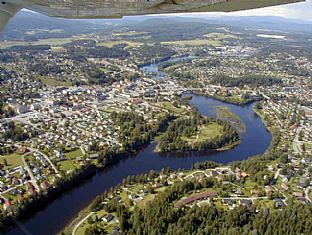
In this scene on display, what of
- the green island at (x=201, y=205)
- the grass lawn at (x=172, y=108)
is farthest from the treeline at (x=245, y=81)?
the green island at (x=201, y=205)

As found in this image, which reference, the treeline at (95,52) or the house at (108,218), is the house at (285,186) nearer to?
the house at (108,218)

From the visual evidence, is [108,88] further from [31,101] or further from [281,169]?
[281,169]

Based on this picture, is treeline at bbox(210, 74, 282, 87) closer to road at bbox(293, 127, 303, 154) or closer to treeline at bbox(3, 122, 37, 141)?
road at bbox(293, 127, 303, 154)

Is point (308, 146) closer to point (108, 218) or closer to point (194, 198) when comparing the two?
point (194, 198)

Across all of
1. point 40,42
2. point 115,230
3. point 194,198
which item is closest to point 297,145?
point 194,198

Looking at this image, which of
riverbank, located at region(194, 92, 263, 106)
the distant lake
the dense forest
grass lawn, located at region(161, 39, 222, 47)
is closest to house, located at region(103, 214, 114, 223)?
the dense forest

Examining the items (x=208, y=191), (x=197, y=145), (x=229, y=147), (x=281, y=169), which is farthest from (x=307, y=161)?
(x=208, y=191)
